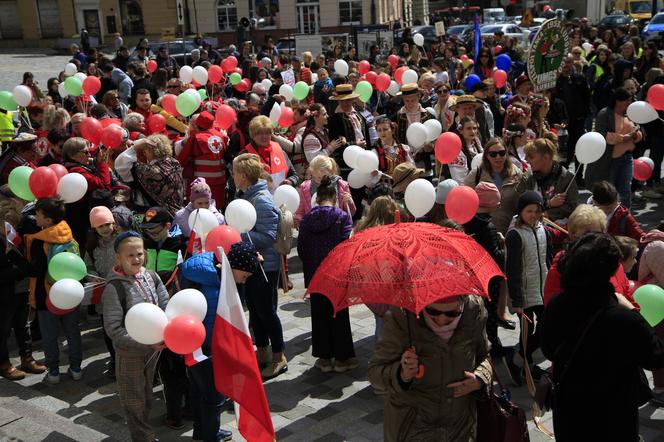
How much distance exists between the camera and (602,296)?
366 centimetres

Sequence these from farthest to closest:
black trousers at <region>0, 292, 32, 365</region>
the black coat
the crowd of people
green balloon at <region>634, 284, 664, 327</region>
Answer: black trousers at <region>0, 292, 32, 365</region>
green balloon at <region>634, 284, 664, 327</region>
the crowd of people
the black coat

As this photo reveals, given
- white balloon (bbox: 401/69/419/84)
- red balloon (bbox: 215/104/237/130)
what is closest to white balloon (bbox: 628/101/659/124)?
red balloon (bbox: 215/104/237/130)

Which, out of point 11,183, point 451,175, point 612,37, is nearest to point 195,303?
point 11,183

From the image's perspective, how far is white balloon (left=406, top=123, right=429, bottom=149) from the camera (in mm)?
8922

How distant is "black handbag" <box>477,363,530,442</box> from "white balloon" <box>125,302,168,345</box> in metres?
1.85

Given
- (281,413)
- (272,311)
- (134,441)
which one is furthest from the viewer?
(272,311)

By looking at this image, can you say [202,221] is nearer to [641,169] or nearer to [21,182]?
[21,182]

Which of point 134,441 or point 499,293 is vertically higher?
point 499,293

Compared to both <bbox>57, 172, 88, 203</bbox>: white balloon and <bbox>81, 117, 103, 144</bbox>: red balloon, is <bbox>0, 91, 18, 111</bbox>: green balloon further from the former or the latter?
<bbox>57, 172, 88, 203</bbox>: white balloon

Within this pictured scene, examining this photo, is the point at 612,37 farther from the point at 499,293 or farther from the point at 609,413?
the point at 609,413

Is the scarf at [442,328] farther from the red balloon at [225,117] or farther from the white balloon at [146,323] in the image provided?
the red balloon at [225,117]

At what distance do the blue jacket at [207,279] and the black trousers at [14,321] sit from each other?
7.04ft

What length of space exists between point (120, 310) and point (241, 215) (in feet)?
4.14

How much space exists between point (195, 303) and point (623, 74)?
9.39m
